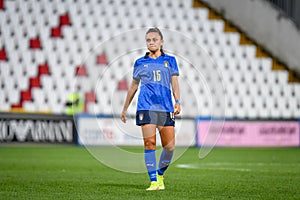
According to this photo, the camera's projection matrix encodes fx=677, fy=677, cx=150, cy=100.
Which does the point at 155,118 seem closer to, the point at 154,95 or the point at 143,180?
the point at 154,95

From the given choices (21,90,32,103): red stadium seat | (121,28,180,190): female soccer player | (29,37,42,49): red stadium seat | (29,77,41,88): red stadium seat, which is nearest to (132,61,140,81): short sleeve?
(121,28,180,190): female soccer player

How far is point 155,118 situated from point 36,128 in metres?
11.7

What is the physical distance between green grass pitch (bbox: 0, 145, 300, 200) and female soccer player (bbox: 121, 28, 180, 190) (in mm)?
598

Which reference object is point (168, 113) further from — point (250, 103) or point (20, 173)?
point (250, 103)

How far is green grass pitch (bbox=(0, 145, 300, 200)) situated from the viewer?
7.04 metres

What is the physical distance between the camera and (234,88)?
22469mm

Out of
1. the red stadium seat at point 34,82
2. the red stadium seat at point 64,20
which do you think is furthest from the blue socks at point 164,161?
the red stadium seat at point 64,20

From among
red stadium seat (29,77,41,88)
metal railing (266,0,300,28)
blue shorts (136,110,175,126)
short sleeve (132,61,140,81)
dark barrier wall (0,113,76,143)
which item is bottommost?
dark barrier wall (0,113,76,143)

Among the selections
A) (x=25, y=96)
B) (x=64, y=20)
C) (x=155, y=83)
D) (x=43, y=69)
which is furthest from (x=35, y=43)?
(x=155, y=83)

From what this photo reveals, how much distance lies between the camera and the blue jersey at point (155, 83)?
7.33 m

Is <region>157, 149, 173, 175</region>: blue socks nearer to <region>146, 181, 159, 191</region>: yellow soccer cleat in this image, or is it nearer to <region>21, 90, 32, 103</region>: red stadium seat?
<region>146, 181, 159, 191</region>: yellow soccer cleat

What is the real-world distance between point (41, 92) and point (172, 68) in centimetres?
1380

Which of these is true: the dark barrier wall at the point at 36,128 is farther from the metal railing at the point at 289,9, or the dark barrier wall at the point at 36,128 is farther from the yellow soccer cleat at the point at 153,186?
the yellow soccer cleat at the point at 153,186

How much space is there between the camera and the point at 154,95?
7.33 m
